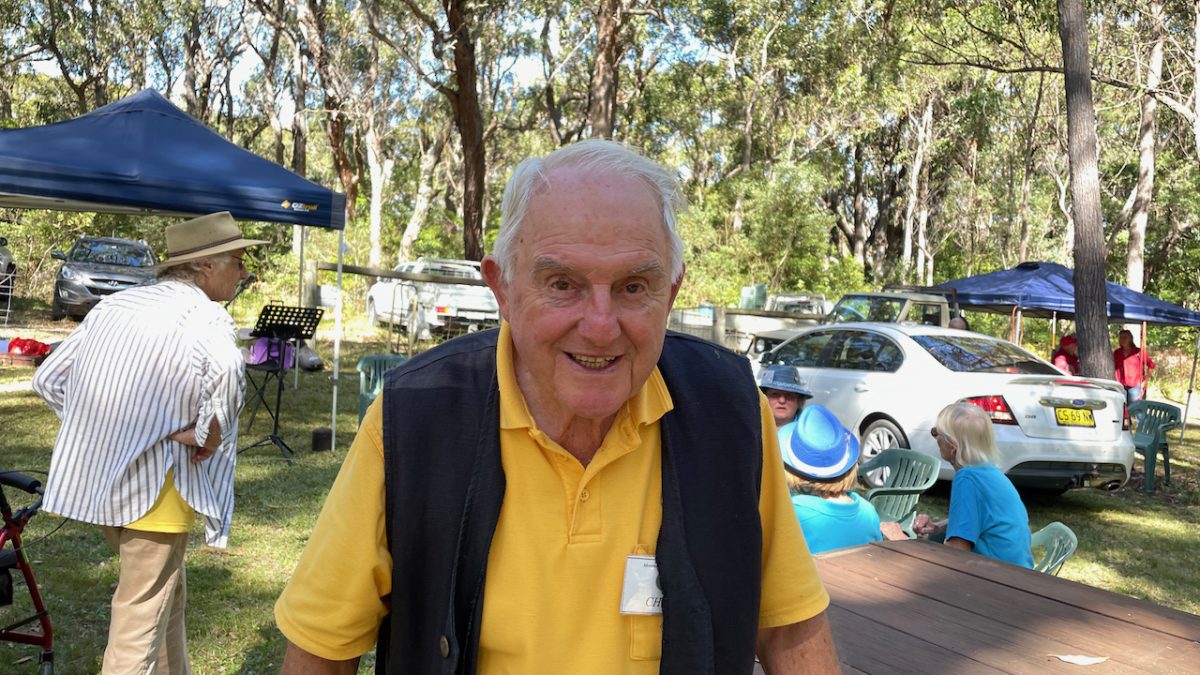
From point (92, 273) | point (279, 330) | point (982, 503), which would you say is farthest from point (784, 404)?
point (92, 273)

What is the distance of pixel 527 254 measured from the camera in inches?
57.0

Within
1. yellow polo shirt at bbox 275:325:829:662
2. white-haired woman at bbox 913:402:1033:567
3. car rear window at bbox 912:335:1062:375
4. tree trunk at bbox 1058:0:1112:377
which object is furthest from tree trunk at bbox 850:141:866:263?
yellow polo shirt at bbox 275:325:829:662

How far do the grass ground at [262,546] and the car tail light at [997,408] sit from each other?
91 centimetres

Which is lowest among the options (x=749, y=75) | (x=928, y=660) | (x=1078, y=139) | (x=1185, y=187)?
(x=928, y=660)

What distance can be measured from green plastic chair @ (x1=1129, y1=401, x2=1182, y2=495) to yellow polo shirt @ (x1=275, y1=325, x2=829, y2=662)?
9540 millimetres

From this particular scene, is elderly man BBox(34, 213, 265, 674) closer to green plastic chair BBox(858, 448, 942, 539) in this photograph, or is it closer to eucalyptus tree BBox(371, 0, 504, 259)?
green plastic chair BBox(858, 448, 942, 539)

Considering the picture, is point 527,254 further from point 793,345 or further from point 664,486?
point 793,345

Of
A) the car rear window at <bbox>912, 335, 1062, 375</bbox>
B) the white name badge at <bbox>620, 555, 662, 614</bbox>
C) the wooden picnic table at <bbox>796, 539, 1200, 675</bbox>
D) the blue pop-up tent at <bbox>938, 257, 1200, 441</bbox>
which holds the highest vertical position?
the blue pop-up tent at <bbox>938, 257, 1200, 441</bbox>

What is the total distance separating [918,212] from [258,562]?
3627 cm

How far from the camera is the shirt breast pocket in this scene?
1.42 metres

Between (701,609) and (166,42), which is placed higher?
(166,42)

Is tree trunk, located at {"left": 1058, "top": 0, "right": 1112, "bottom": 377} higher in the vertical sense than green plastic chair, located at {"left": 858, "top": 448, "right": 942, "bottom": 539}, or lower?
higher

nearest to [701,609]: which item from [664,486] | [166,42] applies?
[664,486]

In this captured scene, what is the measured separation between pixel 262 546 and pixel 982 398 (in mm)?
5686
